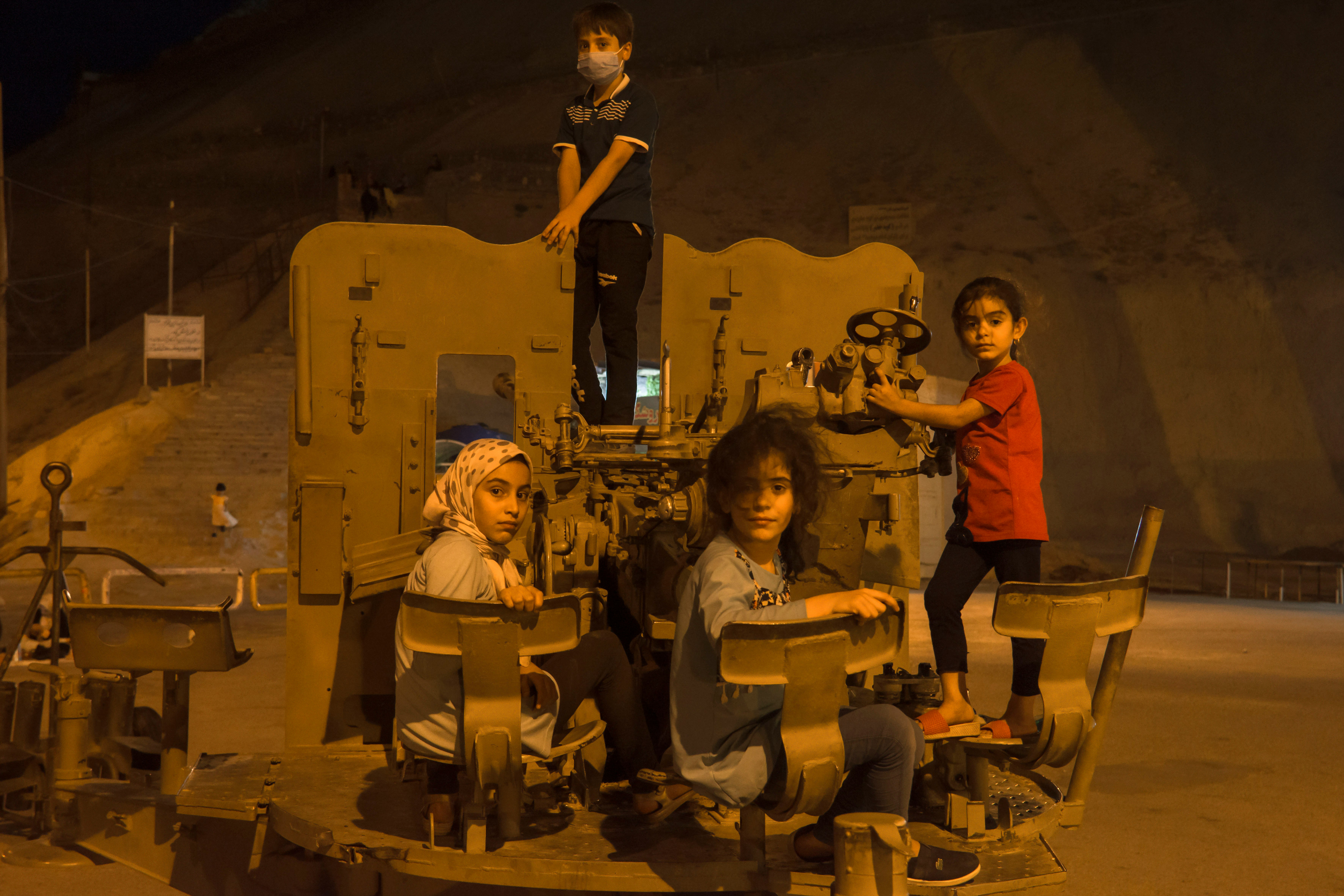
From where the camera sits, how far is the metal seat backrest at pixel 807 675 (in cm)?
244

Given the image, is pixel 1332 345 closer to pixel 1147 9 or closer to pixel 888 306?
pixel 1147 9

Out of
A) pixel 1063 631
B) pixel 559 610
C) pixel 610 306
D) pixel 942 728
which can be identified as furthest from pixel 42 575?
pixel 1063 631

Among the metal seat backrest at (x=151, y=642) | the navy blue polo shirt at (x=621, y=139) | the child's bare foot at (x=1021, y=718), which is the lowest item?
the child's bare foot at (x=1021, y=718)

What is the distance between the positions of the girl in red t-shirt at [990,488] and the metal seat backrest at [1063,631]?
0.34 metres

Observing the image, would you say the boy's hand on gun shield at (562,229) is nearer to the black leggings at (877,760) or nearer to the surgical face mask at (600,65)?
the surgical face mask at (600,65)

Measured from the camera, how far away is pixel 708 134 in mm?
24750

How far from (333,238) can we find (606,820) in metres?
2.45

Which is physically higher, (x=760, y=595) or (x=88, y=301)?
(x=88, y=301)

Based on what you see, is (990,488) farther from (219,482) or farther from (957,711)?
(219,482)

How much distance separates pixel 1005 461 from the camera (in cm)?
353

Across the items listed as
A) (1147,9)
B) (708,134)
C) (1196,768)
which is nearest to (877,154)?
(708,134)

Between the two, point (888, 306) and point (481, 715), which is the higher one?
point (888, 306)

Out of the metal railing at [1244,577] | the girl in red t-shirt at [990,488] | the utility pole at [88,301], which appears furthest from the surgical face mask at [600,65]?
the utility pole at [88,301]

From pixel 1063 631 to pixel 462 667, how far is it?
1.52 meters
